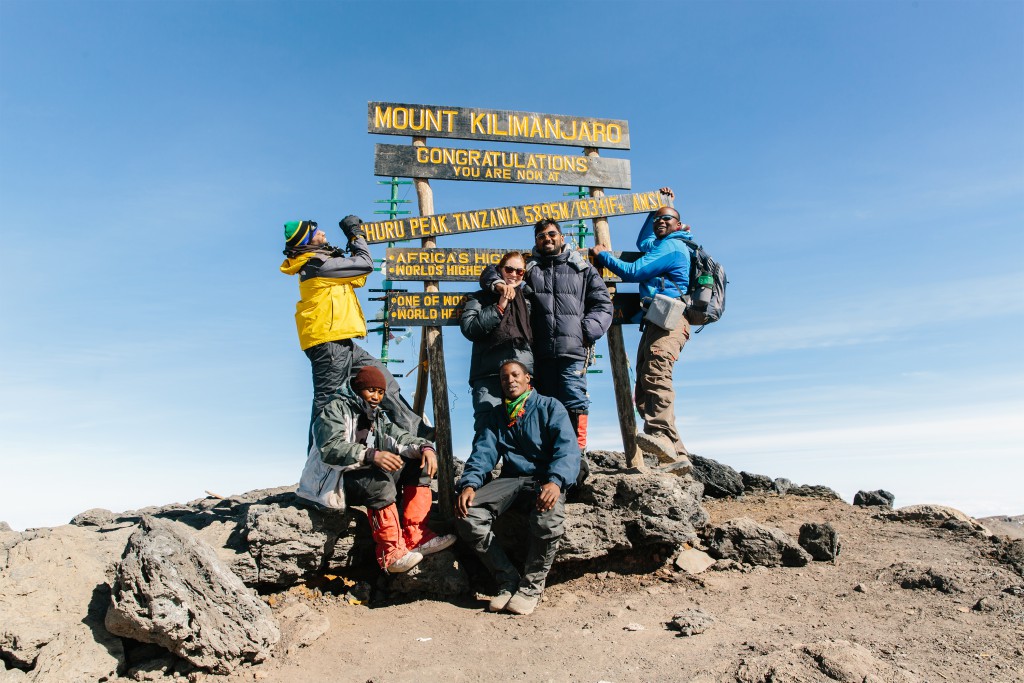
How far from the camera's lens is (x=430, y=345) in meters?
8.56

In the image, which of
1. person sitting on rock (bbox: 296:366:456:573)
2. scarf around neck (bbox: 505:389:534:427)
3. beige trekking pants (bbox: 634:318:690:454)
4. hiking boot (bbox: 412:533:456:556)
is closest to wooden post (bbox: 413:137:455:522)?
hiking boot (bbox: 412:533:456:556)

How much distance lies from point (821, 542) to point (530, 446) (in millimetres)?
3810

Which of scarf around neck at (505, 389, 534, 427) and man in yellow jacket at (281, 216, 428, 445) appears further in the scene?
man in yellow jacket at (281, 216, 428, 445)

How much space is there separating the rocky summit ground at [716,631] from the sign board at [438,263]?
3626mm

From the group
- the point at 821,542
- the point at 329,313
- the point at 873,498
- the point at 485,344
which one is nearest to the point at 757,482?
the point at 873,498

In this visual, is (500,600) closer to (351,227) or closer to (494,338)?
(494,338)

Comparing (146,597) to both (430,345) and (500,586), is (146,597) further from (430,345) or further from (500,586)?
(430,345)

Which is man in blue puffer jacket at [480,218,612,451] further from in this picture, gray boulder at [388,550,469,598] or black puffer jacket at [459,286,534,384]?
gray boulder at [388,550,469,598]

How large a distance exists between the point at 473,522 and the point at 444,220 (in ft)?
12.5

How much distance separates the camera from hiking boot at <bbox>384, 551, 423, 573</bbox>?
685 centimetres

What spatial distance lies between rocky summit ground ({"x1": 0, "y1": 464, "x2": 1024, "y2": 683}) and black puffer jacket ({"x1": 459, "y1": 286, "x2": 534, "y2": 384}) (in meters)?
1.62

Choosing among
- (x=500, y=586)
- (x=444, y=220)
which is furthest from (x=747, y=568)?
(x=444, y=220)

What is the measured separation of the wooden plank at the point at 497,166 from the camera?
8703 millimetres

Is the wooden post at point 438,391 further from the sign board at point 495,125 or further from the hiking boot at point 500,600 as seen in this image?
the hiking boot at point 500,600
